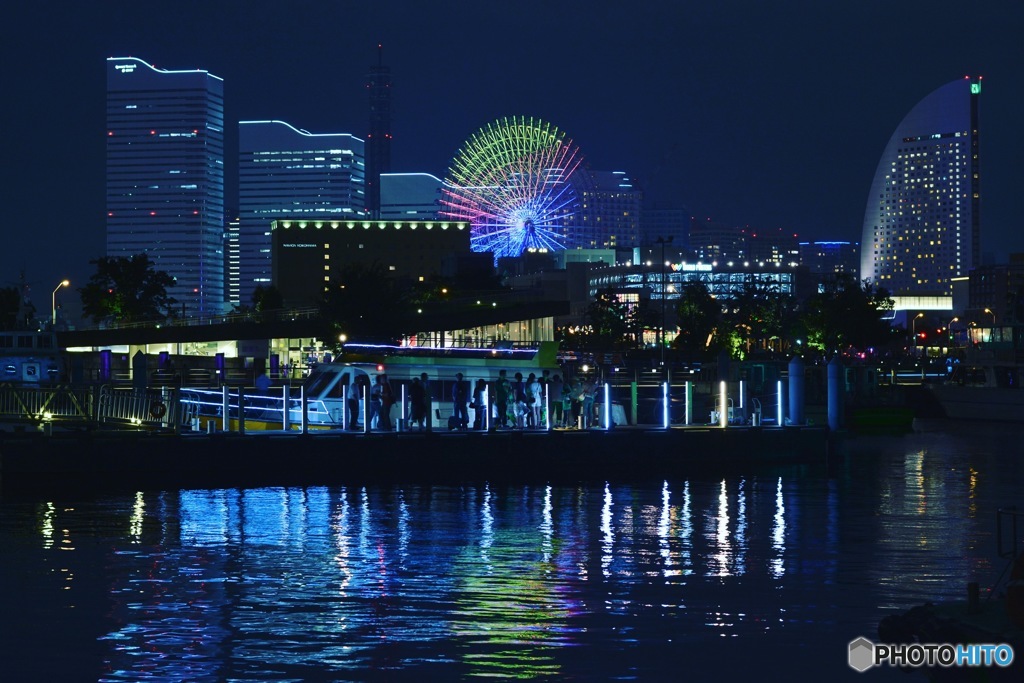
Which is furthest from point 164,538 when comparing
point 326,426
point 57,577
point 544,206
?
point 544,206

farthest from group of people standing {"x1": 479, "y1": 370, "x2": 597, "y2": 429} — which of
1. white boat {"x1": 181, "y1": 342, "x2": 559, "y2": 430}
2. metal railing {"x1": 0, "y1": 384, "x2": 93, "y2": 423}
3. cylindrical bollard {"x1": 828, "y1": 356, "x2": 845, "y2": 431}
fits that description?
metal railing {"x1": 0, "y1": 384, "x2": 93, "y2": 423}

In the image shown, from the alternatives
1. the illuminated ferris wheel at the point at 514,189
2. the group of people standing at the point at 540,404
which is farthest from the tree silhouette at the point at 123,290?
the group of people standing at the point at 540,404

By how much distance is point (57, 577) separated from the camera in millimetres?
21250

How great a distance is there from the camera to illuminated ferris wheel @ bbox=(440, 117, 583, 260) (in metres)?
120

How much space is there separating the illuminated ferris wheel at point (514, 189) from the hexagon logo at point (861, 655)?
10458 cm

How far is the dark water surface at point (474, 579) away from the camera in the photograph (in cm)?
1589

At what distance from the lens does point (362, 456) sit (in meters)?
36.6

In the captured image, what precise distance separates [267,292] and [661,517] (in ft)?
535

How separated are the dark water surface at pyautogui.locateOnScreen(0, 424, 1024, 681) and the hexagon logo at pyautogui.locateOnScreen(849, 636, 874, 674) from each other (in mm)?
149

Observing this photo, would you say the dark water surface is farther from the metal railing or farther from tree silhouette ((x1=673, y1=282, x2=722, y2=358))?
tree silhouette ((x1=673, y1=282, x2=722, y2=358))

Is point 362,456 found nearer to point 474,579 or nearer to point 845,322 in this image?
point 474,579

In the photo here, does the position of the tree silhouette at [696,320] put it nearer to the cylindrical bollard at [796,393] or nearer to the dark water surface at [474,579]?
the cylindrical bollard at [796,393]

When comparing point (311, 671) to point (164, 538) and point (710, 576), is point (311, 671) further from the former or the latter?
point (164, 538)

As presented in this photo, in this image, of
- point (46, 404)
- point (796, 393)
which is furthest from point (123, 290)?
point (796, 393)
